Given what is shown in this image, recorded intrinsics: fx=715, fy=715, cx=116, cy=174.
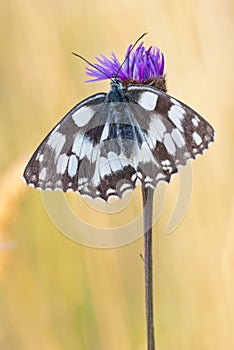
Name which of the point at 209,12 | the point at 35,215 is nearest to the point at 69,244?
the point at 35,215

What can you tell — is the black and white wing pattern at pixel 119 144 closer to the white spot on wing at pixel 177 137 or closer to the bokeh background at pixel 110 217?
the white spot on wing at pixel 177 137

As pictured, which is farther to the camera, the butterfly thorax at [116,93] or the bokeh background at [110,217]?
the bokeh background at [110,217]

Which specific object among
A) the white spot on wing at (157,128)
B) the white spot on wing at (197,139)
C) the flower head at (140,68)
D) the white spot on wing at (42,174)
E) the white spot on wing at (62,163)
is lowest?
the white spot on wing at (42,174)

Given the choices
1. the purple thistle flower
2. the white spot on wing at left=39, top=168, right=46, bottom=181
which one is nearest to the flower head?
the purple thistle flower

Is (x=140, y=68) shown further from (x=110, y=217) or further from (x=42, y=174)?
(x=110, y=217)

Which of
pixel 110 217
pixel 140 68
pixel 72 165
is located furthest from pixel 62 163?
pixel 110 217

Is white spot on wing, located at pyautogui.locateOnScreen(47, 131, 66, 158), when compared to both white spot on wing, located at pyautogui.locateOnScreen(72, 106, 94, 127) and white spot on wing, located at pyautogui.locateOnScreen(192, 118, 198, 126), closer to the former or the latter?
white spot on wing, located at pyautogui.locateOnScreen(72, 106, 94, 127)

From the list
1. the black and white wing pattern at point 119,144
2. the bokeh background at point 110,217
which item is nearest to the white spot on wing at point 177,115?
the black and white wing pattern at point 119,144
